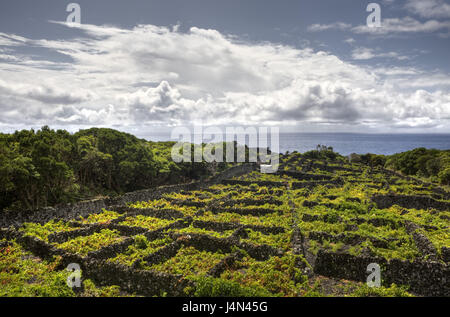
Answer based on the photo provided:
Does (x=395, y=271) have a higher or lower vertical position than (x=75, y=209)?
lower

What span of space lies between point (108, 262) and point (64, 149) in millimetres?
20258

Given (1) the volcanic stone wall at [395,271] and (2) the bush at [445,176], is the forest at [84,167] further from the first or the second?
(1) the volcanic stone wall at [395,271]

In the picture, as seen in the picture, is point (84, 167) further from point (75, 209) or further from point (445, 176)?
point (445, 176)

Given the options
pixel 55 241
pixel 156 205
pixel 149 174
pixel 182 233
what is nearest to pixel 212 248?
pixel 182 233

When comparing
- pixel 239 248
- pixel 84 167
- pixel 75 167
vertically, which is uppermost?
pixel 75 167

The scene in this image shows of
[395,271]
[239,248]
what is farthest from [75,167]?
[395,271]

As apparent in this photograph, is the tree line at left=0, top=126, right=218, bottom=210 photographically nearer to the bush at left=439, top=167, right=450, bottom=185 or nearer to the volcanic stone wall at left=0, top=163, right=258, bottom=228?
the volcanic stone wall at left=0, top=163, right=258, bottom=228

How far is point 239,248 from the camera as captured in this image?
60.8 feet

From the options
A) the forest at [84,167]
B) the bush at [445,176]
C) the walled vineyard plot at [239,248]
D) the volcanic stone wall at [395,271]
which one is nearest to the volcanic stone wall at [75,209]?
the walled vineyard plot at [239,248]

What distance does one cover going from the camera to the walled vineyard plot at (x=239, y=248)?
14.4 m

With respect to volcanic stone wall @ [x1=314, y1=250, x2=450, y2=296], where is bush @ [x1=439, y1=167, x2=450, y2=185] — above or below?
above

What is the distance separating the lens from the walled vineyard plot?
1439cm

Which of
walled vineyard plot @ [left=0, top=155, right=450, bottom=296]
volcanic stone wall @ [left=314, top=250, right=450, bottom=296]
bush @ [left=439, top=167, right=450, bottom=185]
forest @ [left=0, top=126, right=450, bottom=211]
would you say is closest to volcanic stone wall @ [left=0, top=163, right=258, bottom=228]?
walled vineyard plot @ [left=0, top=155, right=450, bottom=296]
